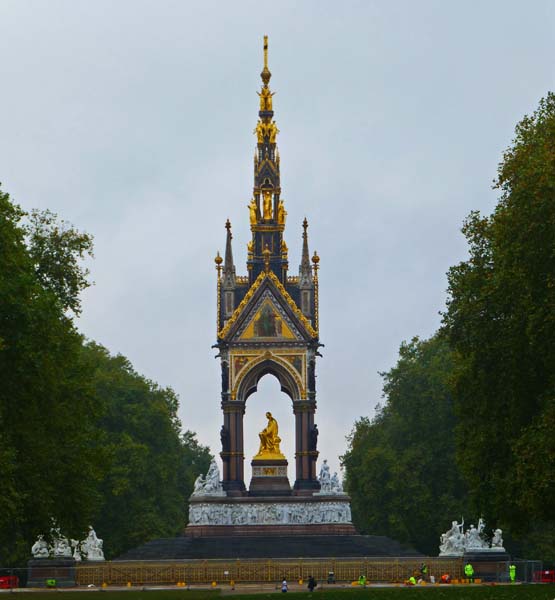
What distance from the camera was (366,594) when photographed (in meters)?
48.6

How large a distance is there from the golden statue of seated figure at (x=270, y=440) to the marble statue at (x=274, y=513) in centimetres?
319

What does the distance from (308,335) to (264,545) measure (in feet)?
34.9

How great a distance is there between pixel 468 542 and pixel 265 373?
14.1 meters

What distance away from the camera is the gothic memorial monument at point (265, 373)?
71812mm

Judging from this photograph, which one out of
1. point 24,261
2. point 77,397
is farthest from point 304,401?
point 24,261

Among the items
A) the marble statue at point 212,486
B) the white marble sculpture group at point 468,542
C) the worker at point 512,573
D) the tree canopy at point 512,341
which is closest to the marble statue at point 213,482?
the marble statue at point 212,486

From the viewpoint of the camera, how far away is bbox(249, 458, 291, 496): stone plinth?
240 feet

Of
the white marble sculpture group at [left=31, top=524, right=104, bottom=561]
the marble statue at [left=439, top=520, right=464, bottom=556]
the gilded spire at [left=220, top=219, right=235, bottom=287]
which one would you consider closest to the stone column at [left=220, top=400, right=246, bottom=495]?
the gilded spire at [left=220, top=219, right=235, bottom=287]

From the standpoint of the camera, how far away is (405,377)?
86.9 meters

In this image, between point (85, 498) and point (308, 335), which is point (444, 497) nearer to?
point (308, 335)

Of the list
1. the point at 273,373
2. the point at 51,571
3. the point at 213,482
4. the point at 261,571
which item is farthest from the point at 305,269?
the point at 51,571

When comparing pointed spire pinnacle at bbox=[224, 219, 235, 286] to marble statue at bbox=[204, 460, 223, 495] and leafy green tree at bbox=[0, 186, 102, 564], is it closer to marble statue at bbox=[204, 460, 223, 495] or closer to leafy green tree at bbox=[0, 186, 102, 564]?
marble statue at bbox=[204, 460, 223, 495]

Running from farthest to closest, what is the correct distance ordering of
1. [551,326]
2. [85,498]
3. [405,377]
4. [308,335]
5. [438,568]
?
[405,377] → [308,335] → [438,568] → [85,498] → [551,326]

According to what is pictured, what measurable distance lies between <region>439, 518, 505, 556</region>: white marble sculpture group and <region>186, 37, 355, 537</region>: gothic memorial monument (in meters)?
5.10
